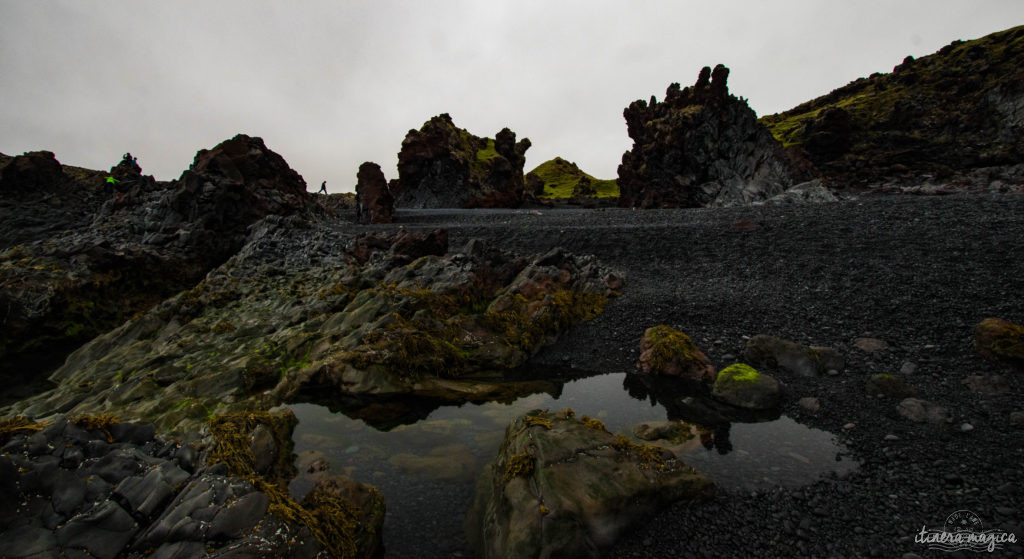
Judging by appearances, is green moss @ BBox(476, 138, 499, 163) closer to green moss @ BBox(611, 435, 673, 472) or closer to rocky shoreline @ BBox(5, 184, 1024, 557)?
rocky shoreline @ BBox(5, 184, 1024, 557)

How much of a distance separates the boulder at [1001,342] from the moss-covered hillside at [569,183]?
104 metres

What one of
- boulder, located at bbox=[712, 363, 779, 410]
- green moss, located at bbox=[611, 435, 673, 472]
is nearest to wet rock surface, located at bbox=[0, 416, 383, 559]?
green moss, located at bbox=[611, 435, 673, 472]

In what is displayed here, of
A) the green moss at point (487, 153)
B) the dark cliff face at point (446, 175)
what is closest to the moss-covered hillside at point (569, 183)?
the green moss at point (487, 153)

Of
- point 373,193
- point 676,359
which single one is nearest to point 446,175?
point 373,193

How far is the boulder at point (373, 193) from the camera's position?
147 feet

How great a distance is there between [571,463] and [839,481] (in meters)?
4.57

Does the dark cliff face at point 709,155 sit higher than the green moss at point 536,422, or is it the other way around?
the dark cliff face at point 709,155

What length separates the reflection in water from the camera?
6.41m

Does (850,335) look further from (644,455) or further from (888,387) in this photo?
(644,455)

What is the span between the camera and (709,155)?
56250mm

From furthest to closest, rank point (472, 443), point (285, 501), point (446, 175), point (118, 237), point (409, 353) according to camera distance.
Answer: point (446, 175)
point (118, 237)
point (409, 353)
point (472, 443)
point (285, 501)

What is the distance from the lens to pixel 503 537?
17.1 ft

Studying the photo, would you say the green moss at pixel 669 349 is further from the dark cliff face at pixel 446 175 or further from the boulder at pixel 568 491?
the dark cliff face at pixel 446 175

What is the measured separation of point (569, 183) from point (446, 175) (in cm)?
7429
